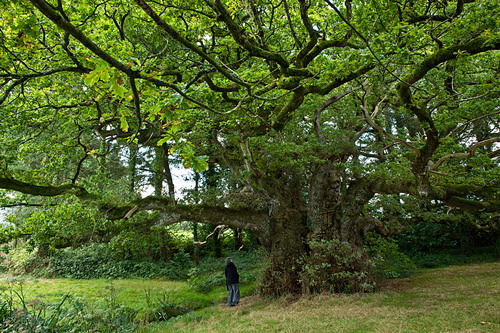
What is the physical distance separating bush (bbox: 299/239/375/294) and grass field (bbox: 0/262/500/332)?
1.55 feet

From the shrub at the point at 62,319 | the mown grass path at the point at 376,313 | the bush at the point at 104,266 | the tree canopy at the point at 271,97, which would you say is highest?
the tree canopy at the point at 271,97

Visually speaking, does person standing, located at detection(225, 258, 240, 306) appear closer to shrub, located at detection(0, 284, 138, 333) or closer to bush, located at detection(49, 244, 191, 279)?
shrub, located at detection(0, 284, 138, 333)

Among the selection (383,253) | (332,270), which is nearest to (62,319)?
(332,270)

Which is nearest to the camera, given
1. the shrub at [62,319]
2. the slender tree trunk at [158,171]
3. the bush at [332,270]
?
the shrub at [62,319]

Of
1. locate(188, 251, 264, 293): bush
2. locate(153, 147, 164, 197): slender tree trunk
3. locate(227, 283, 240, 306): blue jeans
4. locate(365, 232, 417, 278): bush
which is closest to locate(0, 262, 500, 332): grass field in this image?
locate(227, 283, 240, 306): blue jeans

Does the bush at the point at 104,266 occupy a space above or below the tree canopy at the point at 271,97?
below

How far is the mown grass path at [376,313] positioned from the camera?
203 inches

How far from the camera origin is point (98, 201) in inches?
311

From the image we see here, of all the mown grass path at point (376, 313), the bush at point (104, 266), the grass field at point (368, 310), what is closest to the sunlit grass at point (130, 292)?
the grass field at point (368, 310)

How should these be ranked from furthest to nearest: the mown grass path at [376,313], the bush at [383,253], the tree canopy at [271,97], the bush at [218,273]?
the bush at [218,273] → the bush at [383,253] → the mown grass path at [376,313] → the tree canopy at [271,97]

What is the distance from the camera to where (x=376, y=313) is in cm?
605

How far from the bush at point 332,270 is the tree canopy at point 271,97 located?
0.72 ft

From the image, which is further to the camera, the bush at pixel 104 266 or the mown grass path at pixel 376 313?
the bush at pixel 104 266

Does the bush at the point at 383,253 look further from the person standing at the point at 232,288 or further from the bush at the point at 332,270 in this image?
the person standing at the point at 232,288
